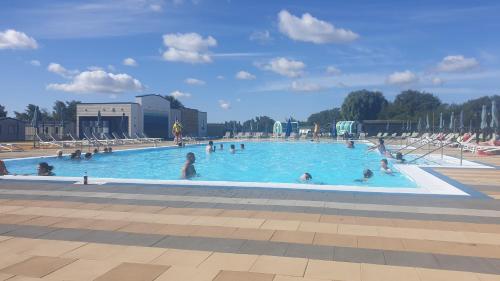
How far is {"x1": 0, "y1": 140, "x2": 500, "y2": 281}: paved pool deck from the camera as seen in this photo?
390 centimetres

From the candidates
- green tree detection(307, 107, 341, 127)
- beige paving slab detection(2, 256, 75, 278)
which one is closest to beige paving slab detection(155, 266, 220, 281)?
beige paving slab detection(2, 256, 75, 278)

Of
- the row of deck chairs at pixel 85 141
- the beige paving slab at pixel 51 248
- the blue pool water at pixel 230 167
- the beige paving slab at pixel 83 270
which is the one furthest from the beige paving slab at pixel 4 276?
the row of deck chairs at pixel 85 141

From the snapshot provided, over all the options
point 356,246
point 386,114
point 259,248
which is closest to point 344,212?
point 356,246

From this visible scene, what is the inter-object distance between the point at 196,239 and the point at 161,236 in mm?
439

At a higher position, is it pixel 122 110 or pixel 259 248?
pixel 122 110

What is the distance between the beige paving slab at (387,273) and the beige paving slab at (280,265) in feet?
1.77

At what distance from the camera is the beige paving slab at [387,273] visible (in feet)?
12.2

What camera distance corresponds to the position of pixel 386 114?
69.6 metres

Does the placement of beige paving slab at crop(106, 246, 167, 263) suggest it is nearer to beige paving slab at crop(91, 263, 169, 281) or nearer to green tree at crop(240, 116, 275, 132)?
beige paving slab at crop(91, 263, 169, 281)

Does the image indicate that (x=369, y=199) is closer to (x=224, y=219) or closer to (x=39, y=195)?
(x=224, y=219)

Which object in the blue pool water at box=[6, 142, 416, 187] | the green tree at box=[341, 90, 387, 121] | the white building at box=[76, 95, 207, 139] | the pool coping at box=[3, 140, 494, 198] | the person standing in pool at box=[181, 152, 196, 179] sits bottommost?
the blue pool water at box=[6, 142, 416, 187]

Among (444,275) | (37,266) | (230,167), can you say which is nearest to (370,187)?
(444,275)

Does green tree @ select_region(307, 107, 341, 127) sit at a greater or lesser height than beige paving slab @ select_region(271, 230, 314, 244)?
greater

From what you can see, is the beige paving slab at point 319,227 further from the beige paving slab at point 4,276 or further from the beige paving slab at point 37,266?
the beige paving slab at point 4,276
